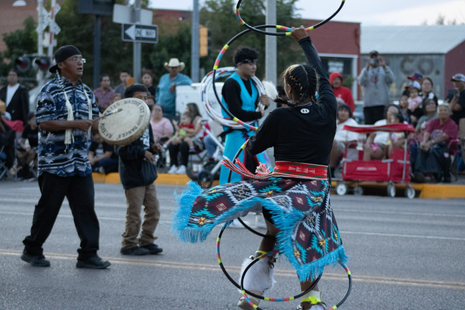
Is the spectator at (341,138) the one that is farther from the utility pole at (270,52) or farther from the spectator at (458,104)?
the utility pole at (270,52)

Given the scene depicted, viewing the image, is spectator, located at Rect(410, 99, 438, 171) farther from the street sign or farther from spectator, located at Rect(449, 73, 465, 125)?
the street sign

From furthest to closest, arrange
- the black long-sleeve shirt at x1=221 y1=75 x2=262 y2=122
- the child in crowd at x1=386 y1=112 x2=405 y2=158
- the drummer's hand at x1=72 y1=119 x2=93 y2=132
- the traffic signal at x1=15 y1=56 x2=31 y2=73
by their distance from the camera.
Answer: the traffic signal at x1=15 y1=56 x2=31 y2=73 < the child in crowd at x1=386 y1=112 x2=405 y2=158 < the black long-sleeve shirt at x1=221 y1=75 x2=262 y2=122 < the drummer's hand at x1=72 y1=119 x2=93 y2=132

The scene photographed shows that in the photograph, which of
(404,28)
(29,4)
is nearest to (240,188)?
(29,4)

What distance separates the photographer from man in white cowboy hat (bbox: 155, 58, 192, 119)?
16844mm

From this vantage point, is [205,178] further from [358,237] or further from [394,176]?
[358,237]

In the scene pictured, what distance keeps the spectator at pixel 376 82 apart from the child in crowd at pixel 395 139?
1.66 m

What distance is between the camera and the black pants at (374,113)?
1580cm

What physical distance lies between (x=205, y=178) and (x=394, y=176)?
4.01m

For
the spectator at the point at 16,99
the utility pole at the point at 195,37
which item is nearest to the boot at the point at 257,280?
the spectator at the point at 16,99

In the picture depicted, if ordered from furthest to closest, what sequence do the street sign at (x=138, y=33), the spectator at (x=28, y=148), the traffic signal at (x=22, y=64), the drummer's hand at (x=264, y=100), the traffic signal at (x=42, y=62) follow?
the traffic signal at (x=22, y=64) → the traffic signal at (x=42, y=62) → the spectator at (x=28, y=148) → the street sign at (x=138, y=33) → the drummer's hand at (x=264, y=100)

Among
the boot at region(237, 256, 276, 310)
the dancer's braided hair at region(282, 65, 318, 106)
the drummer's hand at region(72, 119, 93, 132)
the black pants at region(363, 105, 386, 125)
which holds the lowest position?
the boot at region(237, 256, 276, 310)

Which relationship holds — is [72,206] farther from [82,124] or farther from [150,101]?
[150,101]

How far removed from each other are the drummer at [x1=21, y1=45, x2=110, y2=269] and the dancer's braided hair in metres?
2.59

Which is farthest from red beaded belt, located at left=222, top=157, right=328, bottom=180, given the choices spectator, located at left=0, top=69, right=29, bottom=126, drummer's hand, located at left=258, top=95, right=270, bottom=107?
spectator, located at left=0, top=69, right=29, bottom=126
